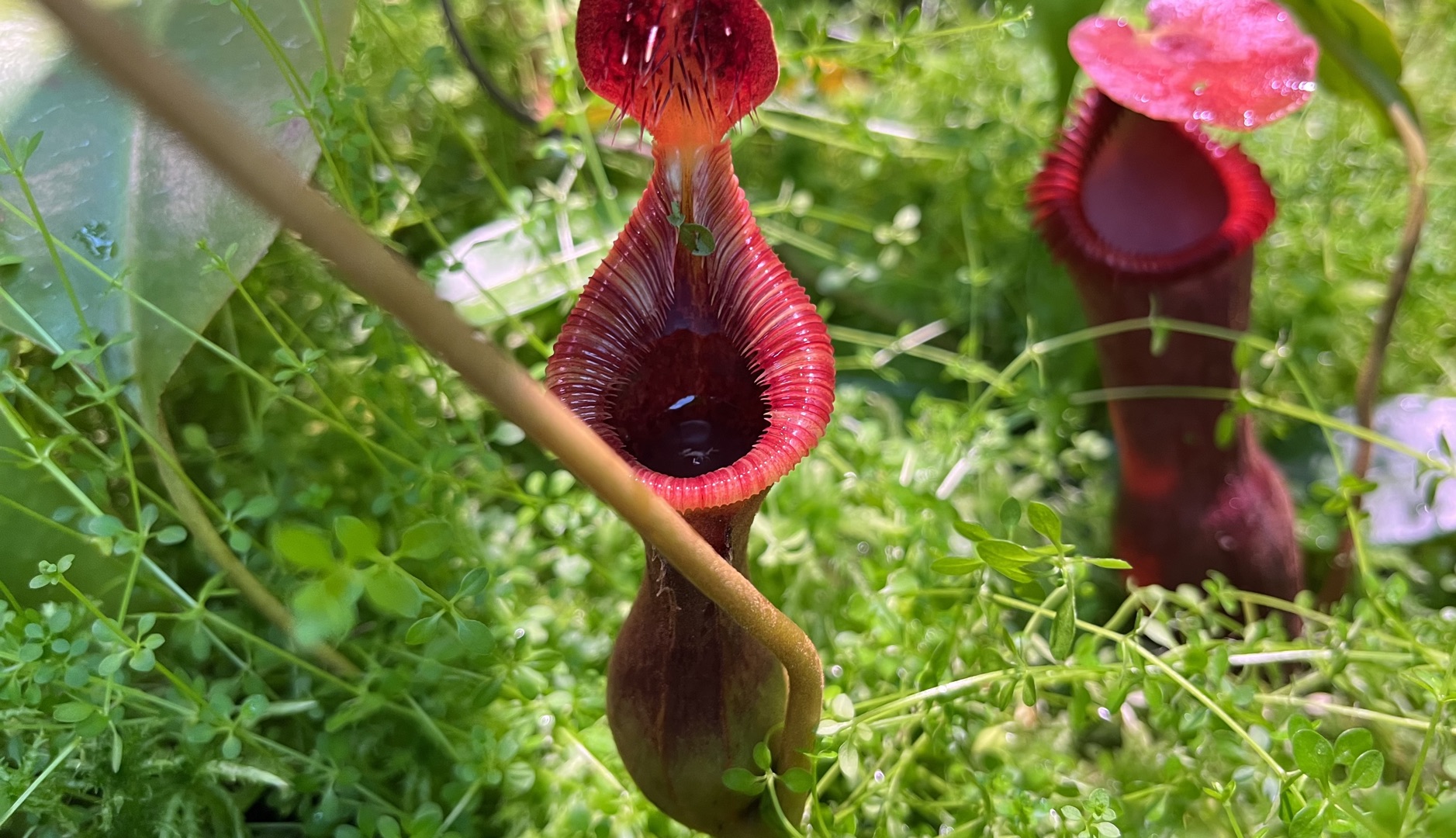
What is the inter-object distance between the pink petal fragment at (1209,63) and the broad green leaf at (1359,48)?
0.12 m

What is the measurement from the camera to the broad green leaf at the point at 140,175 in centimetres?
76

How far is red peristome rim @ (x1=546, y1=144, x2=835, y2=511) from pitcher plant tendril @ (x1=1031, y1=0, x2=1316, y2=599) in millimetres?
447

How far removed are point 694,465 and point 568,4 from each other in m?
0.98

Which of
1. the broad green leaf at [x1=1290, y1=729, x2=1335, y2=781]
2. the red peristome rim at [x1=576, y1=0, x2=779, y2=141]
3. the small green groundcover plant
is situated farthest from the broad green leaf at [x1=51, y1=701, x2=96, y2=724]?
the broad green leaf at [x1=1290, y1=729, x2=1335, y2=781]

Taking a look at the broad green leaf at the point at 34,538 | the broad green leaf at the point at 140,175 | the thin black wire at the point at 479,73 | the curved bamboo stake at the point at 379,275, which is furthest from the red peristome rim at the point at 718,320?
the thin black wire at the point at 479,73

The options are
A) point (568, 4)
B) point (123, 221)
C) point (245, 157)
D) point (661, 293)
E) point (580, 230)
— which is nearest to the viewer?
point (245, 157)

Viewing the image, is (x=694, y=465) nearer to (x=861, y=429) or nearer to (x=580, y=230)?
(x=861, y=429)

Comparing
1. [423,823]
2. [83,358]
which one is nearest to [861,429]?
[423,823]

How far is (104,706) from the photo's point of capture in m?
0.62

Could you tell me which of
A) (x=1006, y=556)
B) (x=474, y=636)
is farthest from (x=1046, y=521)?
(x=474, y=636)

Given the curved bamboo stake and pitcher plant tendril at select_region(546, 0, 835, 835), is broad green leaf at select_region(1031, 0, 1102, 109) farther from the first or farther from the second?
the curved bamboo stake

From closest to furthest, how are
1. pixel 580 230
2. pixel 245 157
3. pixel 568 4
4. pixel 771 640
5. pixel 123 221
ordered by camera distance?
pixel 245 157 → pixel 771 640 → pixel 123 221 → pixel 580 230 → pixel 568 4

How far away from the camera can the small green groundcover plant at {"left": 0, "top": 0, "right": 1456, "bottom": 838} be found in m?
0.67

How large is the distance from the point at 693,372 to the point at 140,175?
516 mm
